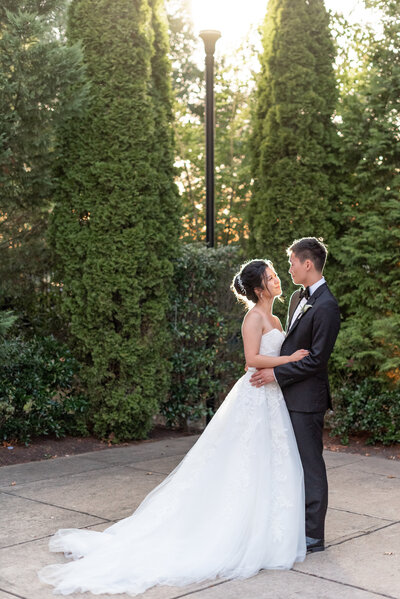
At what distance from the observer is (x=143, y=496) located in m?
5.88

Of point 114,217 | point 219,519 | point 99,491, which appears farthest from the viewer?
point 114,217

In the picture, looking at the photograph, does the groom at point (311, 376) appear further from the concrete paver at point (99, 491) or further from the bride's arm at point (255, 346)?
the concrete paver at point (99, 491)

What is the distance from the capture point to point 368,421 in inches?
314

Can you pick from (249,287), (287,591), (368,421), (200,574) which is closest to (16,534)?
(200,574)

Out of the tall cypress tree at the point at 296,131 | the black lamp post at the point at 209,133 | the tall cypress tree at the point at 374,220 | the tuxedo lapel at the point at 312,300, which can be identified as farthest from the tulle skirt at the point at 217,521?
the tall cypress tree at the point at 296,131

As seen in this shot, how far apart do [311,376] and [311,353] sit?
15 cm

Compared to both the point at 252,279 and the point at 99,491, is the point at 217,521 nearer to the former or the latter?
the point at 252,279

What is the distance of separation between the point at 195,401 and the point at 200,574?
4.89 metres

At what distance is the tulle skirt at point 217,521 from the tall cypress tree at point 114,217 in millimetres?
3340

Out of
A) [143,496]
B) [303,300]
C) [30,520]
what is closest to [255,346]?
[303,300]

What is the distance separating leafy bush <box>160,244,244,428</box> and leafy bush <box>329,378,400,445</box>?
1431 mm

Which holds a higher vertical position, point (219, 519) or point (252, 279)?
point (252, 279)

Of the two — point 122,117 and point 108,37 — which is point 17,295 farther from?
point 108,37

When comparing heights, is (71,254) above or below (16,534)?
above
